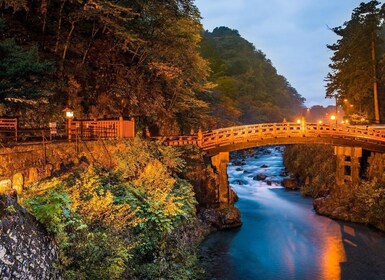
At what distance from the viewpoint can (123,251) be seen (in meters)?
9.25

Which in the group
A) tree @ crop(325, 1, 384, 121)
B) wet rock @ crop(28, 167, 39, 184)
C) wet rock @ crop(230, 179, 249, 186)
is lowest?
wet rock @ crop(230, 179, 249, 186)

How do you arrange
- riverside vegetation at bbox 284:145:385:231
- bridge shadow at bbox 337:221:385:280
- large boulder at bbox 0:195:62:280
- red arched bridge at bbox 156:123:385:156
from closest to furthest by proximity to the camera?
large boulder at bbox 0:195:62:280
bridge shadow at bbox 337:221:385:280
riverside vegetation at bbox 284:145:385:231
red arched bridge at bbox 156:123:385:156

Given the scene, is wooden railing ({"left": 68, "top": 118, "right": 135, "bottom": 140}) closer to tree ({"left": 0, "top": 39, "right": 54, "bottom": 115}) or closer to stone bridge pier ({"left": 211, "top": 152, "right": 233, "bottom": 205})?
tree ({"left": 0, "top": 39, "right": 54, "bottom": 115})

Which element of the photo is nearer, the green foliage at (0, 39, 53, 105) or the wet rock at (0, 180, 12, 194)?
the wet rock at (0, 180, 12, 194)

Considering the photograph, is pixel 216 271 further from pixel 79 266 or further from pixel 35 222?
pixel 35 222

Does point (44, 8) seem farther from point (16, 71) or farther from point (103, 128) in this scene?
point (16, 71)

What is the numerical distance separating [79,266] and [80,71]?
17.2 m

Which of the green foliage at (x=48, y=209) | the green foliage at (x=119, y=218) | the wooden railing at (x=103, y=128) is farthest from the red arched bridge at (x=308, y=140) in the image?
the green foliage at (x=48, y=209)

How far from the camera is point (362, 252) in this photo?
16.9 metres

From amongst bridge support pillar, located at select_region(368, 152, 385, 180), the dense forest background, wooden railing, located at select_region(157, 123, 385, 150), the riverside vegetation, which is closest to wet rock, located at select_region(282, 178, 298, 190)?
the riverside vegetation

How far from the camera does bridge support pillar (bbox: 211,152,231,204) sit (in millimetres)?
21797

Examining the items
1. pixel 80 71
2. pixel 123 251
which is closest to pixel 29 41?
pixel 80 71

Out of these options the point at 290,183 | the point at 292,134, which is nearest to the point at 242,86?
the point at 290,183

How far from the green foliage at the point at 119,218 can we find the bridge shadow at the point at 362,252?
7106mm
